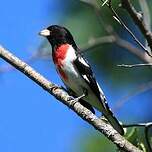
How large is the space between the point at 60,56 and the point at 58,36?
0.74 feet

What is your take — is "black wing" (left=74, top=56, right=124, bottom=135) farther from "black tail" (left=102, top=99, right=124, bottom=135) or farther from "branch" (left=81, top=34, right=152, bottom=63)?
"branch" (left=81, top=34, right=152, bottom=63)

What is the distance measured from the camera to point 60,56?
3715mm

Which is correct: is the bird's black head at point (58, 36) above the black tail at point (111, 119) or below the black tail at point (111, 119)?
above

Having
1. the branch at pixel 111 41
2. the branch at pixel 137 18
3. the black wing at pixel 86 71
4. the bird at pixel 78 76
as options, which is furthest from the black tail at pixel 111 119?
the branch at pixel 137 18

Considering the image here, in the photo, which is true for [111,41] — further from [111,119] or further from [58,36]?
[111,119]

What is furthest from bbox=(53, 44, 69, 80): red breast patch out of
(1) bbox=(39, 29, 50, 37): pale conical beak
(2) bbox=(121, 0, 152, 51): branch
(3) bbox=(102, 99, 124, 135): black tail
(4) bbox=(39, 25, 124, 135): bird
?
(2) bbox=(121, 0, 152, 51): branch

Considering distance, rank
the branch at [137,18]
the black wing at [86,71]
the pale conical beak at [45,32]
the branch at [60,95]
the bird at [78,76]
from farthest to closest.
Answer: the pale conical beak at [45,32] < the black wing at [86,71] < the bird at [78,76] < the branch at [60,95] < the branch at [137,18]

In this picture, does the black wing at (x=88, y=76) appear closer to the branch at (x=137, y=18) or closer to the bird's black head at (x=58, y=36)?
the bird's black head at (x=58, y=36)

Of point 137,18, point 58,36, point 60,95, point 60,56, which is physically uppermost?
point 58,36

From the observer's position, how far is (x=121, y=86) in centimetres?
701

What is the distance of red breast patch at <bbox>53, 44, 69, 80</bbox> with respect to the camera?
366 cm

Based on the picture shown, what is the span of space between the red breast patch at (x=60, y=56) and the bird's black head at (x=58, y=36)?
55 millimetres

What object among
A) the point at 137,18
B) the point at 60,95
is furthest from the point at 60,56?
the point at 137,18

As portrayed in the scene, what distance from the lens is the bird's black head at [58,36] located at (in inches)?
153
